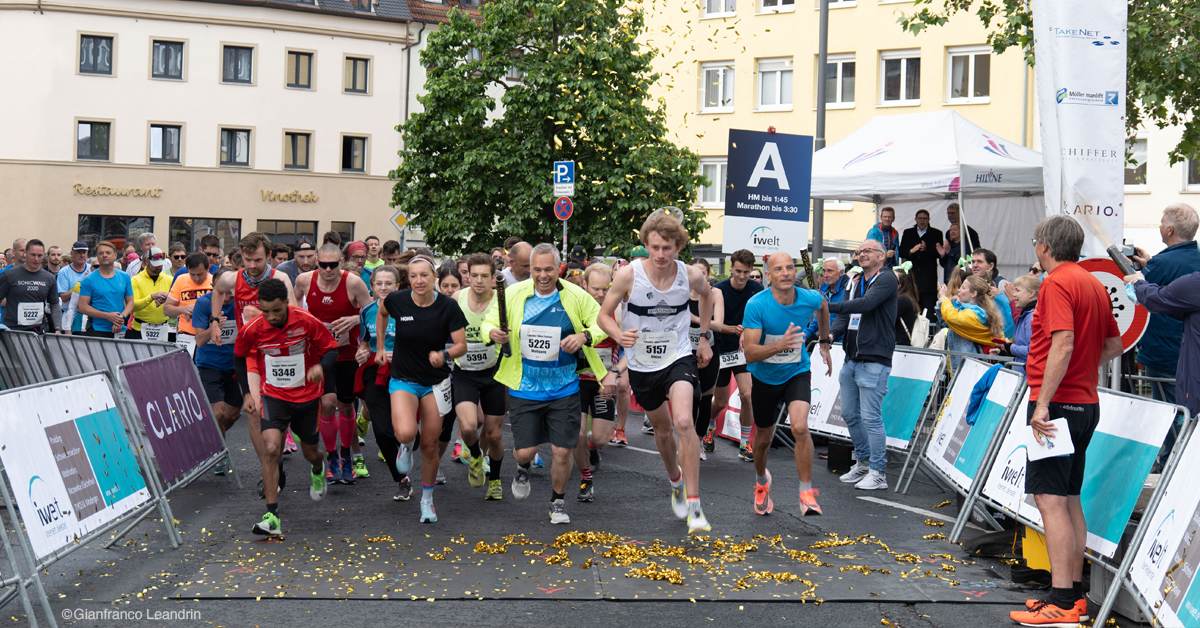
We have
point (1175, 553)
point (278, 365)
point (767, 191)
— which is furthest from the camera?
point (767, 191)

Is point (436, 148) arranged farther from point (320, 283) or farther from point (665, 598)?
point (665, 598)

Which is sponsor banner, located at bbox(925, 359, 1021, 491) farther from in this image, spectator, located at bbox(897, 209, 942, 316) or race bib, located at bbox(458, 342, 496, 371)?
spectator, located at bbox(897, 209, 942, 316)

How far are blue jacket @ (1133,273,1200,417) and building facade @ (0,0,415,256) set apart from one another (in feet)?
126

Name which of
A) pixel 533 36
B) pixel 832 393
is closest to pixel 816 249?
pixel 832 393

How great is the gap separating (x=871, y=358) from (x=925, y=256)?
8.10m

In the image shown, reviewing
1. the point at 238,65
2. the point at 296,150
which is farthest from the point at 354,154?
the point at 238,65

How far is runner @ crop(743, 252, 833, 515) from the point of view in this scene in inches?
323

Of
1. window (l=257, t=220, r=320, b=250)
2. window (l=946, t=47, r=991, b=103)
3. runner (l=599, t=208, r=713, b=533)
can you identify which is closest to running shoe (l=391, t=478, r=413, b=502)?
runner (l=599, t=208, r=713, b=533)

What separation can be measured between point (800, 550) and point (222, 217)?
3837cm

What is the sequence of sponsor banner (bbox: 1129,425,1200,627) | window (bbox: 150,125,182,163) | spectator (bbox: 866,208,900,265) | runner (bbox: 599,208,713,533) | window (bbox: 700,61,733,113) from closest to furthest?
sponsor banner (bbox: 1129,425,1200,627) < runner (bbox: 599,208,713,533) < spectator (bbox: 866,208,900,265) < window (bbox: 700,61,733,113) < window (bbox: 150,125,182,163)

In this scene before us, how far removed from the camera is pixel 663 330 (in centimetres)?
757

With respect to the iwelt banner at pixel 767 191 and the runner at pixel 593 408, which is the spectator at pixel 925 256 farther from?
the runner at pixel 593 408

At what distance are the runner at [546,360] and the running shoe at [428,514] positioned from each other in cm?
70

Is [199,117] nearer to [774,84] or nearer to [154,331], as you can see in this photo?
[774,84]
